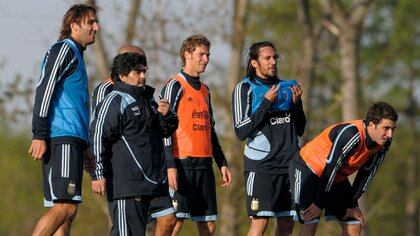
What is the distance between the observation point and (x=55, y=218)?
37.2ft

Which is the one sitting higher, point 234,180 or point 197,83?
point 197,83

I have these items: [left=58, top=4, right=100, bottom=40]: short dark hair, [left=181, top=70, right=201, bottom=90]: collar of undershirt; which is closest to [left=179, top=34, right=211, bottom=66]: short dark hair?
[left=181, top=70, right=201, bottom=90]: collar of undershirt

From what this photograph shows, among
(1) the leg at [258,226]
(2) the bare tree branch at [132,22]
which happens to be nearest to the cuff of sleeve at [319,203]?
(1) the leg at [258,226]

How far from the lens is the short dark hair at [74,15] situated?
11648mm

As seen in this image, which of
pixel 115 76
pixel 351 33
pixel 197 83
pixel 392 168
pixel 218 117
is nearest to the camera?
pixel 115 76

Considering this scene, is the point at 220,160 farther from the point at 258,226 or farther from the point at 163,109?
the point at 163,109

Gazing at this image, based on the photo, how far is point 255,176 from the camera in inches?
500

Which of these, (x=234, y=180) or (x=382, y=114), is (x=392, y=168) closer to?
Answer: (x=234, y=180)

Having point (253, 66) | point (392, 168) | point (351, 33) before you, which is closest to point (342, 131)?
point (253, 66)

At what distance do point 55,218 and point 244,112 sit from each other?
2440 millimetres

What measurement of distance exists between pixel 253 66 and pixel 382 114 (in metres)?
1.62

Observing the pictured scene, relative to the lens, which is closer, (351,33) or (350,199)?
(350,199)

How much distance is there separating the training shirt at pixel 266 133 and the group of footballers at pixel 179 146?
10 mm

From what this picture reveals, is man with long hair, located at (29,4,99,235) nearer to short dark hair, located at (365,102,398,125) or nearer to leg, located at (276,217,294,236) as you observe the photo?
leg, located at (276,217,294,236)
